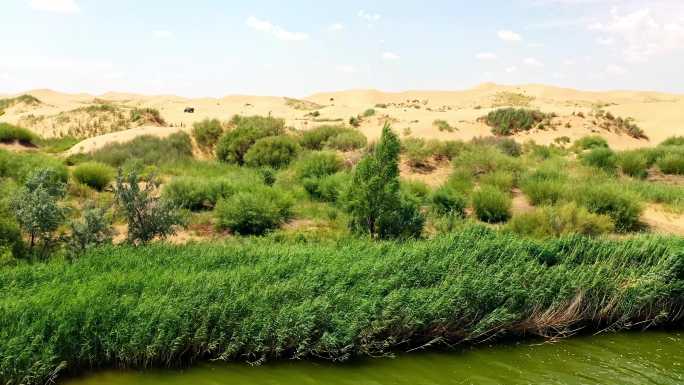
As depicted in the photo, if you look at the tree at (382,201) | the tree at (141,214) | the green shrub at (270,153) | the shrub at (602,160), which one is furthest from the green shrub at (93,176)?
the shrub at (602,160)

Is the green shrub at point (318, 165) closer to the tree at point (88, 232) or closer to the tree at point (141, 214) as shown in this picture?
the tree at point (141, 214)

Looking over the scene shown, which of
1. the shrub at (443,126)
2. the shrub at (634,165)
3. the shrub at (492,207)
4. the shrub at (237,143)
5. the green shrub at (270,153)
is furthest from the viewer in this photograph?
the shrub at (443,126)

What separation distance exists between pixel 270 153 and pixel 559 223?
12.2 meters

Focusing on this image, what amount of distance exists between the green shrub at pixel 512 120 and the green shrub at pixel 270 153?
51.1 ft

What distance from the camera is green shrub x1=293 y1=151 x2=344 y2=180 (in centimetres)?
1931

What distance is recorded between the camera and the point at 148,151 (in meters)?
23.0

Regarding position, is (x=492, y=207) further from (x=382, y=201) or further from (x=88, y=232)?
(x=88, y=232)

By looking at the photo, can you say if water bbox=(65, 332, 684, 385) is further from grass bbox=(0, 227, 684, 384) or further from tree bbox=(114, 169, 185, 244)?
tree bbox=(114, 169, 185, 244)

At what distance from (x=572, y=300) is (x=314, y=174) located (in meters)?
11.3

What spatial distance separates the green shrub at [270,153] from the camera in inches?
878

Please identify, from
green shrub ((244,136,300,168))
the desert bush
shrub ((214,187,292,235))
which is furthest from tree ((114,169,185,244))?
green shrub ((244,136,300,168))

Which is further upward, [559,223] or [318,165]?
[318,165]

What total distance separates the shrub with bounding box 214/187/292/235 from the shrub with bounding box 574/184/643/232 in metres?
8.41

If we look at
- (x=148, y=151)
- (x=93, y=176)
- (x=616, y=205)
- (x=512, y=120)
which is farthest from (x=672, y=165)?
(x=93, y=176)
